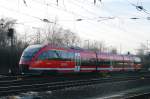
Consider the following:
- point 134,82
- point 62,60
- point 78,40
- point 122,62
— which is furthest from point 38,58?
point 78,40

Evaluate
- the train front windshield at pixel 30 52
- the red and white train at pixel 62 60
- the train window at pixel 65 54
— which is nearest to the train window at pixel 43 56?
the red and white train at pixel 62 60

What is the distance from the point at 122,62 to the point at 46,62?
2256 cm

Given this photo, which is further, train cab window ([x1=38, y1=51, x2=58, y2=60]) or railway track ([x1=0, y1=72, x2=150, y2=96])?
train cab window ([x1=38, y1=51, x2=58, y2=60])

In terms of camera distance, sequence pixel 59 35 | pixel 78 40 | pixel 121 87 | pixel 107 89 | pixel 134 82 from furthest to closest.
A: pixel 78 40 < pixel 59 35 < pixel 134 82 < pixel 121 87 < pixel 107 89

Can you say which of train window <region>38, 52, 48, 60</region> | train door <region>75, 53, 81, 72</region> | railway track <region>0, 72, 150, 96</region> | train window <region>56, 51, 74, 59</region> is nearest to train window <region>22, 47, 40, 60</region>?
train window <region>38, 52, 48, 60</region>

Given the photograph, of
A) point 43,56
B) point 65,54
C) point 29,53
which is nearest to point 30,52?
point 29,53

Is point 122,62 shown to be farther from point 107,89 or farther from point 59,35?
point 59,35

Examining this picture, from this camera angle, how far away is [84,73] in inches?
1750

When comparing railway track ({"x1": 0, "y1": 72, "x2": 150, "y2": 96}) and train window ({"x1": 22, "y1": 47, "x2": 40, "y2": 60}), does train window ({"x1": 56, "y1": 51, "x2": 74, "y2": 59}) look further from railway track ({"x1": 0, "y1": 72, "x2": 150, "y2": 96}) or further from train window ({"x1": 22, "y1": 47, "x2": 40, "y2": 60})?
railway track ({"x1": 0, "y1": 72, "x2": 150, "y2": 96})

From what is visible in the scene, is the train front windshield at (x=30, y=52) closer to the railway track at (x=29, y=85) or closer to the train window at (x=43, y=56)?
the train window at (x=43, y=56)

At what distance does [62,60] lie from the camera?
37.6 m

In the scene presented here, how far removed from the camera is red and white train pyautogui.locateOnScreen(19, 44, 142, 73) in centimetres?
3481

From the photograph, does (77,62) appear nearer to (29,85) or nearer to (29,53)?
(29,53)

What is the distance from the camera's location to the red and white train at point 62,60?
34.8 metres
